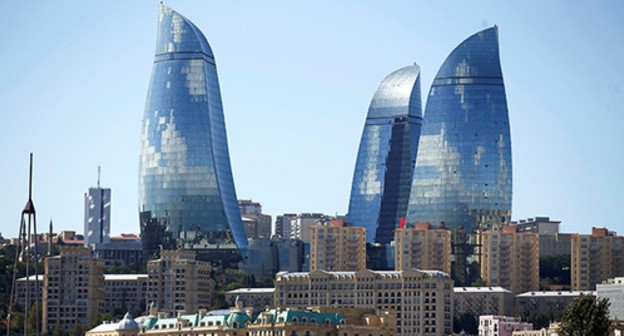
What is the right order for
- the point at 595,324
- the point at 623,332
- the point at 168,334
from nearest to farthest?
the point at 595,324 < the point at 623,332 < the point at 168,334

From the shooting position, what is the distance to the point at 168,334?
199 metres

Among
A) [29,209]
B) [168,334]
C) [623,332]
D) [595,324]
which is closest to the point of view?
[29,209]

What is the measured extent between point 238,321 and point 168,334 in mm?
8154

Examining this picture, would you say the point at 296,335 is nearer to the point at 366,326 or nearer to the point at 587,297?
the point at 366,326

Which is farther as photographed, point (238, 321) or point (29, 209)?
point (238, 321)

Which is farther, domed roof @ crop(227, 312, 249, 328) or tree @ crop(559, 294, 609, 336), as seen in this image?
domed roof @ crop(227, 312, 249, 328)

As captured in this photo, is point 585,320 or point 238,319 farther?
point 238,319

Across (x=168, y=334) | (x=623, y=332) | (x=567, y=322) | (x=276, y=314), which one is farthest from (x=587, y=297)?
(x=168, y=334)

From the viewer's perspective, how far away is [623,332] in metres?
185

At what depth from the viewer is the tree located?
15625 cm

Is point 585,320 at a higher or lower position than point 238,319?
higher

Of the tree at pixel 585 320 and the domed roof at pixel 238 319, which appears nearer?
the tree at pixel 585 320

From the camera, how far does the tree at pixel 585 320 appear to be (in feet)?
513

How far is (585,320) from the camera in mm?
156875
